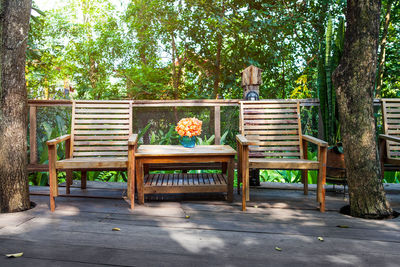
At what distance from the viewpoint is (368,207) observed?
2369mm

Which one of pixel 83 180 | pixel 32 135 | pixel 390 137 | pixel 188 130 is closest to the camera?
pixel 390 137

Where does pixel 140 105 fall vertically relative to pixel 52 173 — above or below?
above

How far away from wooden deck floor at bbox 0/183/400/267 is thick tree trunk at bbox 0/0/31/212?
0.21 m

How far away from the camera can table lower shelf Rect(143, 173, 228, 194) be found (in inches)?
109

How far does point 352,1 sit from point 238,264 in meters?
2.08

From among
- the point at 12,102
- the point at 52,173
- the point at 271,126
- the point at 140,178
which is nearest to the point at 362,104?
the point at 271,126

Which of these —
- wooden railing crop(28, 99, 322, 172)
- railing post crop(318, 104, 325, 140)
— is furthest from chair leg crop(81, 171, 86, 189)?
railing post crop(318, 104, 325, 140)

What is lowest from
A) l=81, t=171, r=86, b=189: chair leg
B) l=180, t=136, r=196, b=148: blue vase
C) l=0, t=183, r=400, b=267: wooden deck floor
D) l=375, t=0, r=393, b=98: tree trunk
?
l=0, t=183, r=400, b=267: wooden deck floor

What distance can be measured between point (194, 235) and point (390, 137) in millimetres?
2125

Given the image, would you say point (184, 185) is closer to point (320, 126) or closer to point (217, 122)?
point (217, 122)

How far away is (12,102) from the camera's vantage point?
2473 mm

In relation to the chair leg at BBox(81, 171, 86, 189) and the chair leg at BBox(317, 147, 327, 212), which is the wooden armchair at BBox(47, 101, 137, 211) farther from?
the chair leg at BBox(317, 147, 327, 212)

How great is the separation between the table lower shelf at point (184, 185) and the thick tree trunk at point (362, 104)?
1110mm

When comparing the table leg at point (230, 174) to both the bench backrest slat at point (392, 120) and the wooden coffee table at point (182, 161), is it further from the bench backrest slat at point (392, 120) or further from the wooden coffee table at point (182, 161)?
the bench backrest slat at point (392, 120)
